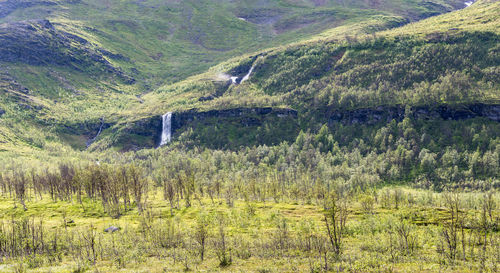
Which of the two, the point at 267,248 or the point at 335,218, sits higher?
the point at 335,218

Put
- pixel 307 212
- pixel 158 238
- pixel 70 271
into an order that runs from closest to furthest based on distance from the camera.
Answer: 1. pixel 70 271
2. pixel 158 238
3. pixel 307 212

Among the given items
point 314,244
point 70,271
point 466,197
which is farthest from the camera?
point 466,197

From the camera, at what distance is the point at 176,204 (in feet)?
543

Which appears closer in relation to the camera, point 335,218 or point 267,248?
point 335,218

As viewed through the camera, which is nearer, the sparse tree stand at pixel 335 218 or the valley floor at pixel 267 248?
the valley floor at pixel 267 248

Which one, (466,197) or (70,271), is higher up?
(70,271)

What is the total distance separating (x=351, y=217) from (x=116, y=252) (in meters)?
87.5

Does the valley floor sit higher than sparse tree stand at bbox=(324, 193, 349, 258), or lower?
lower

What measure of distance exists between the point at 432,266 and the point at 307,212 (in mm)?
77572

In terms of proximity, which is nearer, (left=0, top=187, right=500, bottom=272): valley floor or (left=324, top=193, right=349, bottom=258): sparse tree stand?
(left=0, top=187, right=500, bottom=272): valley floor

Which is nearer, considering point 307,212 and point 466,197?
point 307,212

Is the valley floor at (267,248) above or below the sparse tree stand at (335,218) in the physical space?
below

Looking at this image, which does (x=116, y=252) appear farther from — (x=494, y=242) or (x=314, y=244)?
(x=494, y=242)

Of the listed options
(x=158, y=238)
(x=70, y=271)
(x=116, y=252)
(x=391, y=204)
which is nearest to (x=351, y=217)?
(x=391, y=204)
